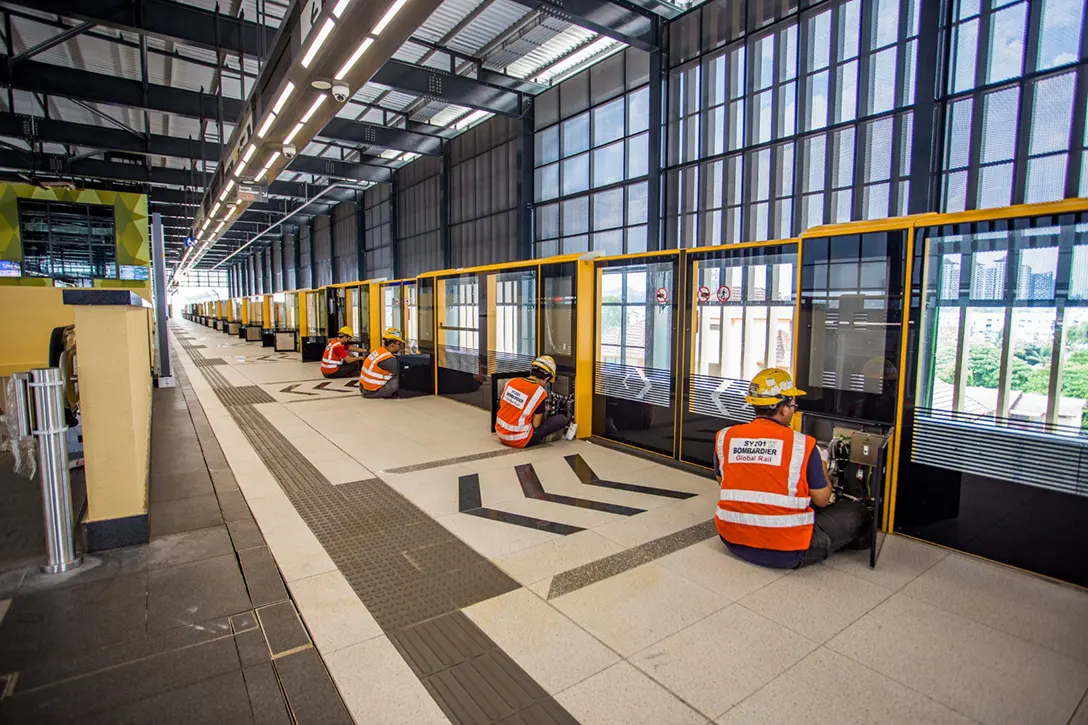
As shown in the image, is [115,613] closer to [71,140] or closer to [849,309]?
[849,309]

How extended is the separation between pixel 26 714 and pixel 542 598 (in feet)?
7.65

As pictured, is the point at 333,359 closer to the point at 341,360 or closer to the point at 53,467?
the point at 341,360

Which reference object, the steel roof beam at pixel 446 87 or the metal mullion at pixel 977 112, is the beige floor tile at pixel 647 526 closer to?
the metal mullion at pixel 977 112

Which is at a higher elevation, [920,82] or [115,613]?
[920,82]

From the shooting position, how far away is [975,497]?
381 centimetres

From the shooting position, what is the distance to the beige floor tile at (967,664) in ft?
7.91

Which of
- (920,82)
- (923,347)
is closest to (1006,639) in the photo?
(923,347)

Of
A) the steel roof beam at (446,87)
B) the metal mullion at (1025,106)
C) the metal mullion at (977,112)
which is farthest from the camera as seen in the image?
the steel roof beam at (446,87)

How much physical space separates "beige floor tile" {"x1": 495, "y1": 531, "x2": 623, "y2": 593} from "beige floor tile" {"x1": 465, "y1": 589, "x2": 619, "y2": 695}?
10.0 inches

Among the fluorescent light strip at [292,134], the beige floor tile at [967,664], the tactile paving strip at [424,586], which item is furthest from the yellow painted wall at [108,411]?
the beige floor tile at [967,664]

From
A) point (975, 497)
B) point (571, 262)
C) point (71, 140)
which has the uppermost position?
point (71, 140)

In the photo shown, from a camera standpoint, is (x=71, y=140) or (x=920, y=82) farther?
(x=71, y=140)

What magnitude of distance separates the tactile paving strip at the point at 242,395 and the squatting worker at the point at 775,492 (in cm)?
861

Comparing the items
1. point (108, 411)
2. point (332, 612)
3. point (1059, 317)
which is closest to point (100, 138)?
point (108, 411)
